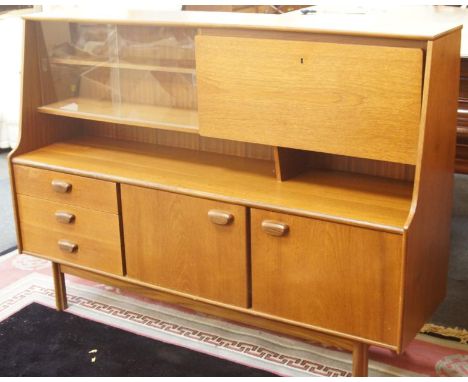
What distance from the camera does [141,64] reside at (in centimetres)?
238

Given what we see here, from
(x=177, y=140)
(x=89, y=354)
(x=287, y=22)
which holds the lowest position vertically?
(x=89, y=354)

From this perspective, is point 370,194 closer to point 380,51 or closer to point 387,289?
point 387,289

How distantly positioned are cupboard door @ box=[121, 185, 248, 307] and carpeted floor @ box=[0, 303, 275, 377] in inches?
8.9

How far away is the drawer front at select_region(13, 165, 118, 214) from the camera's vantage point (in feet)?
7.52

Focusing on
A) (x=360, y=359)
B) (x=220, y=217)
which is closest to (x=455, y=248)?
(x=360, y=359)

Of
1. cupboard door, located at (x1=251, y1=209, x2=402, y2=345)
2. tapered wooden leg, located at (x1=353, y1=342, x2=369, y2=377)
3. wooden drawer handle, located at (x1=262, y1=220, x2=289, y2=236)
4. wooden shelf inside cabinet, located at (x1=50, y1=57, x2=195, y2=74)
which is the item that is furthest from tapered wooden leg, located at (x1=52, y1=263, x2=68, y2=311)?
tapered wooden leg, located at (x1=353, y1=342, x2=369, y2=377)

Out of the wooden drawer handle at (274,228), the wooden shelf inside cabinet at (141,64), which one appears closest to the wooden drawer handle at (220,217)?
the wooden drawer handle at (274,228)

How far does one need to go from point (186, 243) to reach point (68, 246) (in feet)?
1.67

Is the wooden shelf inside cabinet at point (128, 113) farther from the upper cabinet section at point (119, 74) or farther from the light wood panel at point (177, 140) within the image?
the light wood panel at point (177, 140)

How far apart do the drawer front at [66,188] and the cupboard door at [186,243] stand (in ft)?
0.22

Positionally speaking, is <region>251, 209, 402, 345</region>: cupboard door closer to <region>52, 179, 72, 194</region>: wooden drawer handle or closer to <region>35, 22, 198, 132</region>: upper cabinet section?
<region>35, 22, 198, 132</region>: upper cabinet section

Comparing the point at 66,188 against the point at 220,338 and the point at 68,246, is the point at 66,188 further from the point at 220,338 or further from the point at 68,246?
the point at 220,338

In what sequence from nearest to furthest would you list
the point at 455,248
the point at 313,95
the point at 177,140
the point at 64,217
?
1. the point at 313,95
2. the point at 64,217
3. the point at 177,140
4. the point at 455,248

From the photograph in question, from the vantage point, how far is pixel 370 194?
2.02 m
